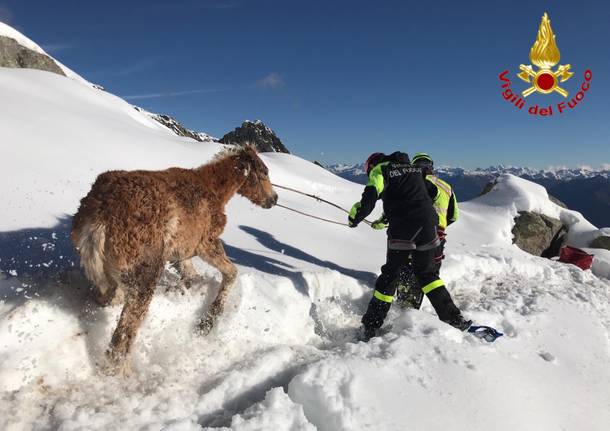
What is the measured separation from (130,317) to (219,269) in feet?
3.87

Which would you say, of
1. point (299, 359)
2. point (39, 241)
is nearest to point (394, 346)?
point (299, 359)

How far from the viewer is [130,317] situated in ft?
10.2

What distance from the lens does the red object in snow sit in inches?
379

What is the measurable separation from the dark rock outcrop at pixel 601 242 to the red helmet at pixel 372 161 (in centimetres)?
1129

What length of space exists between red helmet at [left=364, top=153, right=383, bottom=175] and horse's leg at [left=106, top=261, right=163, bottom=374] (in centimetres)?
352

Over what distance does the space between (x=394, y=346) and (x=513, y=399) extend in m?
1.16

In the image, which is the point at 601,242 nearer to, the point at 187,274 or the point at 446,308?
the point at 446,308

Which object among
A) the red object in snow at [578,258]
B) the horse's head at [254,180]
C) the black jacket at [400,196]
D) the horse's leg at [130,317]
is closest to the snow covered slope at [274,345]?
the horse's leg at [130,317]

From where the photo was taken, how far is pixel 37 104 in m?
9.80

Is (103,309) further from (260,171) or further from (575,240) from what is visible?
(575,240)

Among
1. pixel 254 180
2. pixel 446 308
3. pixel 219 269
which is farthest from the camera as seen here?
pixel 446 308

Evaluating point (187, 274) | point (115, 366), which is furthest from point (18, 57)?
point (115, 366)

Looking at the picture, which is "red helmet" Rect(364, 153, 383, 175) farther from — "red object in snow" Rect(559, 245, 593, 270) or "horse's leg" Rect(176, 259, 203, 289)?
"red object in snow" Rect(559, 245, 593, 270)

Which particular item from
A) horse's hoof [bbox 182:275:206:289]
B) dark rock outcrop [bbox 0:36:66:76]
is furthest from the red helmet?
dark rock outcrop [bbox 0:36:66:76]
